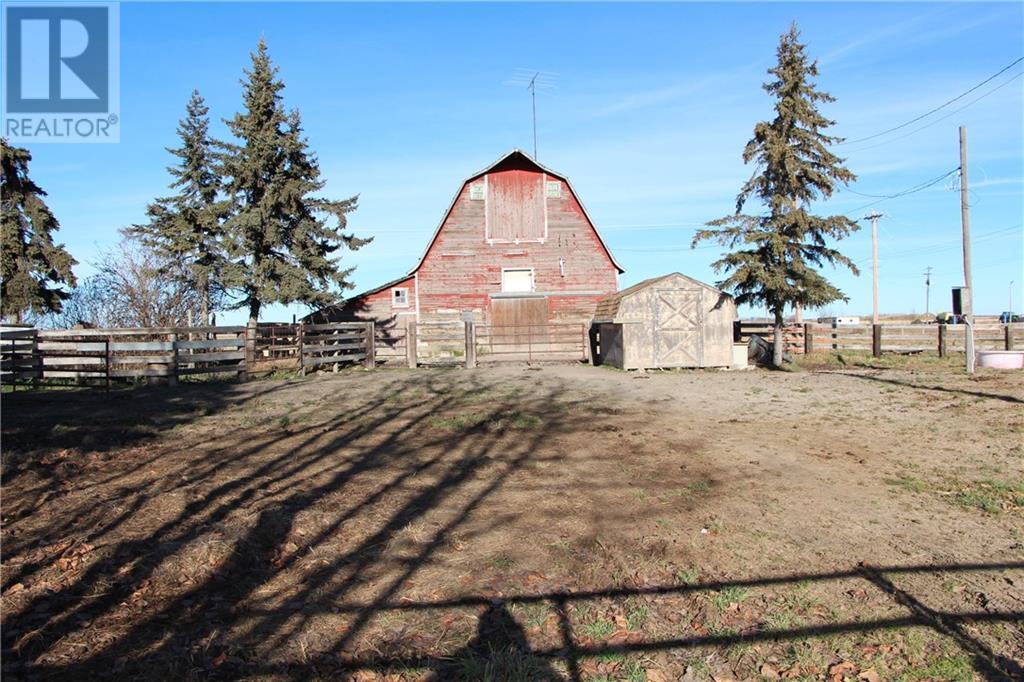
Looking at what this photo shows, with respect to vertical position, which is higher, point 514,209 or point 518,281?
point 514,209

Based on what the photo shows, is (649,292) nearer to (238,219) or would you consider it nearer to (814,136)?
(814,136)

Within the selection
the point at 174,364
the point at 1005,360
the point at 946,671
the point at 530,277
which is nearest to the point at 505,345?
the point at 530,277

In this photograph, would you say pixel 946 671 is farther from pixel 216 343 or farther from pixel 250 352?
pixel 250 352

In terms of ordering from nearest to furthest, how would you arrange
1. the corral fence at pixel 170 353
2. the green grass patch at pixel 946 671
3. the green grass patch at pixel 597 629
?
the green grass patch at pixel 946 671
the green grass patch at pixel 597 629
the corral fence at pixel 170 353

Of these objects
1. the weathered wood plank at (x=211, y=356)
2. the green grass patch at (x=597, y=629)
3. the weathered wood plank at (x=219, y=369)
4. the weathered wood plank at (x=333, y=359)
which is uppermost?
the weathered wood plank at (x=211, y=356)

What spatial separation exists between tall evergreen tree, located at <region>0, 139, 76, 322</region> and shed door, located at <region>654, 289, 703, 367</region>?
21.4 meters

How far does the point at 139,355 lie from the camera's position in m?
17.0

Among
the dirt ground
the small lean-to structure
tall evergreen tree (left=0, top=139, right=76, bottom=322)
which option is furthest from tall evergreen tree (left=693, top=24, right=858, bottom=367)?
tall evergreen tree (left=0, top=139, right=76, bottom=322)

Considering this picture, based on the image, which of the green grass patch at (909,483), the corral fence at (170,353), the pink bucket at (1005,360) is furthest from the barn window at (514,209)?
the green grass patch at (909,483)

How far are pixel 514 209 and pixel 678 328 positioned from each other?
11.0 m

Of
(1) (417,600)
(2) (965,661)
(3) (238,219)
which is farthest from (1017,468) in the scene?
(3) (238,219)

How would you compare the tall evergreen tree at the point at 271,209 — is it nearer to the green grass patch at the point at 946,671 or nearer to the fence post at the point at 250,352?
the fence post at the point at 250,352

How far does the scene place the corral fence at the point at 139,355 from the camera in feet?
50.5

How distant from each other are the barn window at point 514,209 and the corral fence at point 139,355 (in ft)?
34.1
